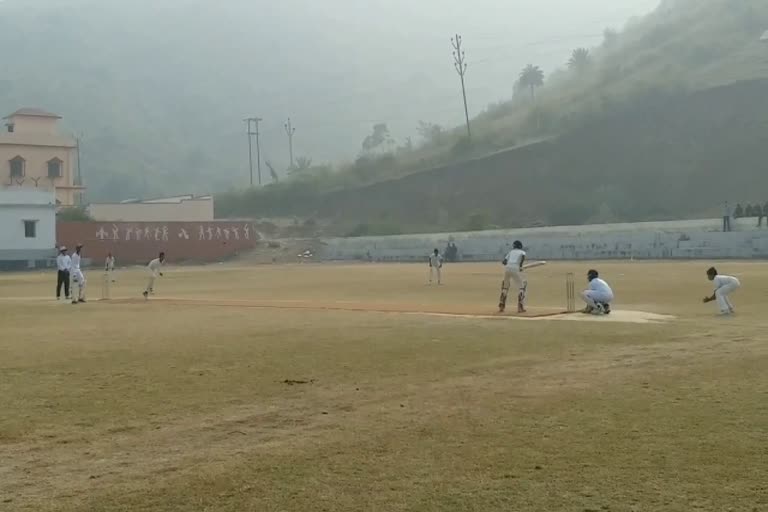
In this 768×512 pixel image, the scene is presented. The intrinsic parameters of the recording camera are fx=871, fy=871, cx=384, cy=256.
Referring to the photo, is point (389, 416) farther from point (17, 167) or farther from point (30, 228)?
point (17, 167)

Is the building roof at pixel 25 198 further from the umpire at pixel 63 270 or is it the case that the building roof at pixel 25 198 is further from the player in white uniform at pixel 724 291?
the player in white uniform at pixel 724 291

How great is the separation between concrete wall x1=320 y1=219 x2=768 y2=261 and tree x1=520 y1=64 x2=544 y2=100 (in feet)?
337

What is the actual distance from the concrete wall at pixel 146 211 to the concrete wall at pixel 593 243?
1566 cm

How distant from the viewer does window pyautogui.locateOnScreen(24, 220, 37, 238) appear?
65938 mm

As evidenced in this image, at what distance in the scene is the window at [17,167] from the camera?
280ft

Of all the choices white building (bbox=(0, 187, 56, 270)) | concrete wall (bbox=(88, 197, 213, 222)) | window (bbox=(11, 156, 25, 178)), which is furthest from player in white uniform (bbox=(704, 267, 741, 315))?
window (bbox=(11, 156, 25, 178))

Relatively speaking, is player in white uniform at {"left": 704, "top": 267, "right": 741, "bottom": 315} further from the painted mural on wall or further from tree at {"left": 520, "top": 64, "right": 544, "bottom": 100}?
tree at {"left": 520, "top": 64, "right": 544, "bottom": 100}

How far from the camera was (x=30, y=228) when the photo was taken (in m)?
66.2

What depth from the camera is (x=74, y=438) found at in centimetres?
812

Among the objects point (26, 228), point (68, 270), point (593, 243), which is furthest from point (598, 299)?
point (26, 228)

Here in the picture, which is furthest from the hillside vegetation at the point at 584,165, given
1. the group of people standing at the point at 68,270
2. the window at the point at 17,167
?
the group of people standing at the point at 68,270

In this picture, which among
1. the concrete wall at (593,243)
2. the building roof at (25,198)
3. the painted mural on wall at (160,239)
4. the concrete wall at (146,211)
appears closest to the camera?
the concrete wall at (593,243)

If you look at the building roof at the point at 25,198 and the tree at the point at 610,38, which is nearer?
the building roof at the point at 25,198

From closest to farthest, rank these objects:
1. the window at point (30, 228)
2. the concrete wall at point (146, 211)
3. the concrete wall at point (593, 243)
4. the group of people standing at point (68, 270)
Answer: the group of people standing at point (68, 270) < the concrete wall at point (593, 243) < the window at point (30, 228) < the concrete wall at point (146, 211)
